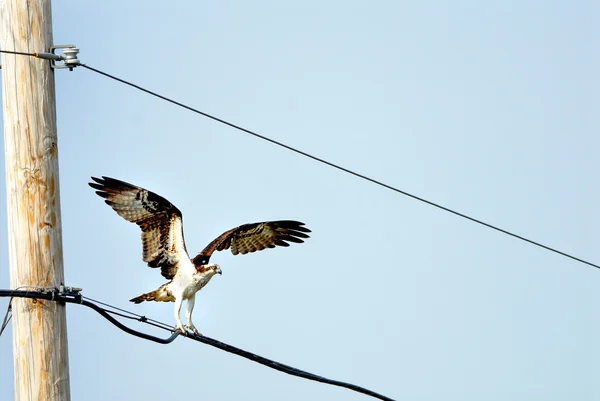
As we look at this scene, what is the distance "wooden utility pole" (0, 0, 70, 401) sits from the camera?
6.14 m

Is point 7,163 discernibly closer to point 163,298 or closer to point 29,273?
point 29,273

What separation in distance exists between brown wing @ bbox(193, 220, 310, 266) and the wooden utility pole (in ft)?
15.2

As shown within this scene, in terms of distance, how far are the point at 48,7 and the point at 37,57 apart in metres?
0.31

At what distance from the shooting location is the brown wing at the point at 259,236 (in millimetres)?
10898

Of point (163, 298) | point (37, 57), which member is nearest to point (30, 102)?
point (37, 57)

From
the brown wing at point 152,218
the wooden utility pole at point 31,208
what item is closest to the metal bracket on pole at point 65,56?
the wooden utility pole at point 31,208

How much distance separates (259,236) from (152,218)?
1264mm

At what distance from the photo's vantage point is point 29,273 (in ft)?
20.3

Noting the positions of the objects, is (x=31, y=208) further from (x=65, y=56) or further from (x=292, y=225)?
(x=292, y=225)

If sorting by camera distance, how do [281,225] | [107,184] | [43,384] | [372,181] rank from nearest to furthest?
[43,384] < [372,181] < [107,184] < [281,225]

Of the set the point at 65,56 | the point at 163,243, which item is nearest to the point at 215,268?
the point at 163,243

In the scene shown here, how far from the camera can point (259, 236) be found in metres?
11.1

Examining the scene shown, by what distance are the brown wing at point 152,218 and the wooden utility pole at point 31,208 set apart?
11.8 ft

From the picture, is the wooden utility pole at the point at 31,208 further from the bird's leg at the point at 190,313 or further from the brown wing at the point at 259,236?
the brown wing at the point at 259,236
